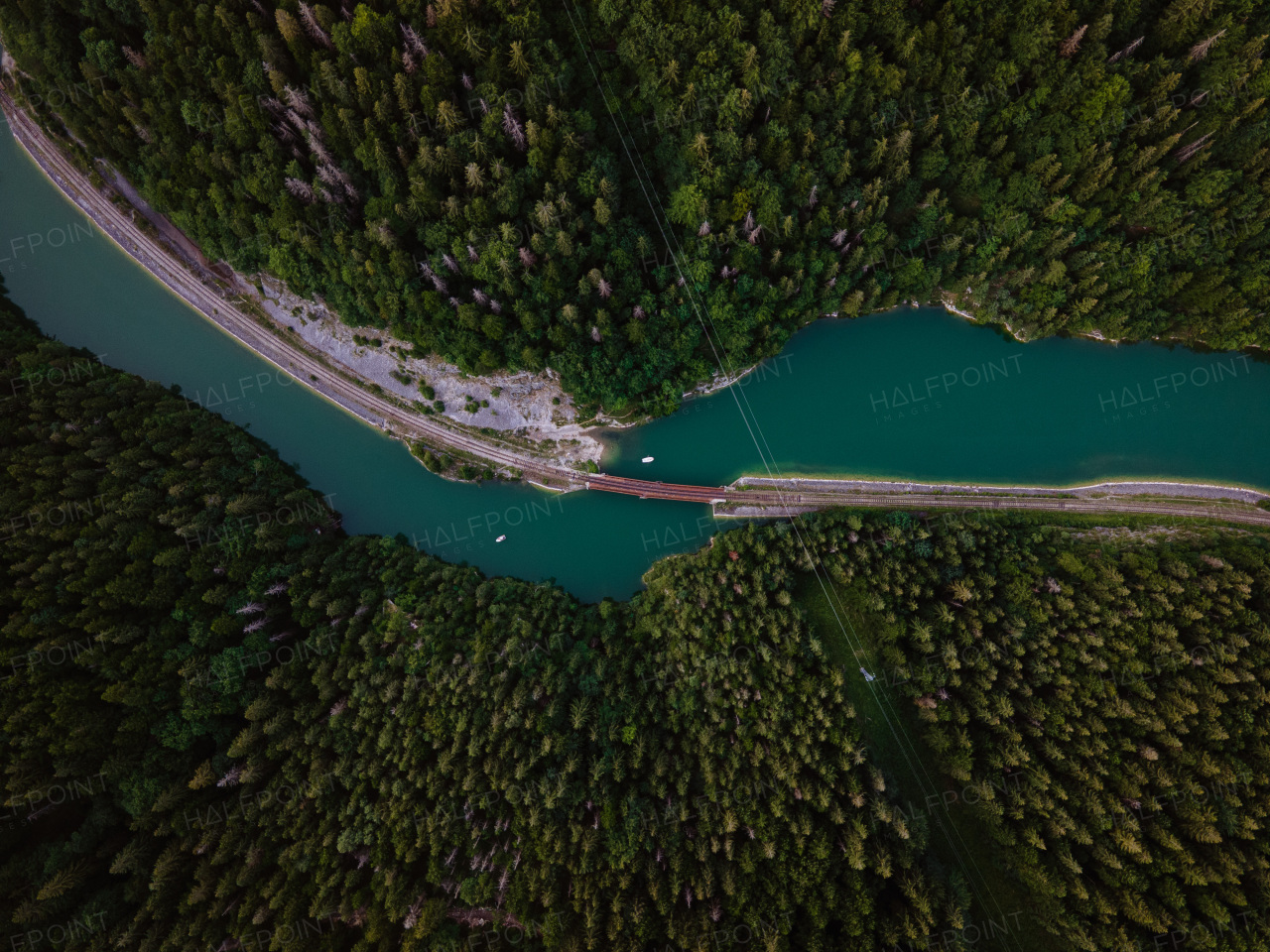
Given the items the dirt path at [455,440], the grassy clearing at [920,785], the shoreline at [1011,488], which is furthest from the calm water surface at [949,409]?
the grassy clearing at [920,785]

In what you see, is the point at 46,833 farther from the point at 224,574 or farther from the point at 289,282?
the point at 289,282

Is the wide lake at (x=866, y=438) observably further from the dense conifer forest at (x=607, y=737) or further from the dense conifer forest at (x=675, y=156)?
the dense conifer forest at (x=607, y=737)

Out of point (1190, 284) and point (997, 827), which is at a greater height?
point (1190, 284)

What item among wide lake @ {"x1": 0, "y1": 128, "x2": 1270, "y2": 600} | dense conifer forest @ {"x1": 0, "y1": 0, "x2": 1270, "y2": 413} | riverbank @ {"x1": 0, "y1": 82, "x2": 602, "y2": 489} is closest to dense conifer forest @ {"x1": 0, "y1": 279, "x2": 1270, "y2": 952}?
wide lake @ {"x1": 0, "y1": 128, "x2": 1270, "y2": 600}

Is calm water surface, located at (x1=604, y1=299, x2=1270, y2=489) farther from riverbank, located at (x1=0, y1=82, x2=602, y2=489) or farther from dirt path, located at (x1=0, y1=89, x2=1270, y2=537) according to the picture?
riverbank, located at (x1=0, y1=82, x2=602, y2=489)

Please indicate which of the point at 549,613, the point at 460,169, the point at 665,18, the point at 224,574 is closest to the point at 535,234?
the point at 460,169

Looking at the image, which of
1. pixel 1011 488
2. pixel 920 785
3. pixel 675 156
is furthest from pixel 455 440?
pixel 1011 488
